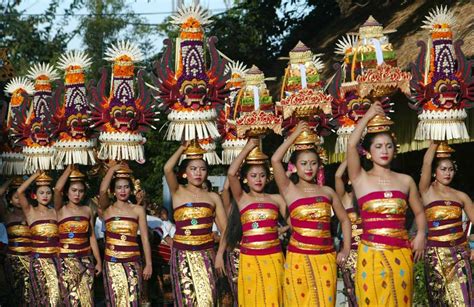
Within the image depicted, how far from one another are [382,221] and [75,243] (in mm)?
4435

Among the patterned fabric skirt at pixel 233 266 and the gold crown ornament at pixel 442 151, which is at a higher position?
the gold crown ornament at pixel 442 151

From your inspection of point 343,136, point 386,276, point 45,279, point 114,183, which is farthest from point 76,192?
point 386,276

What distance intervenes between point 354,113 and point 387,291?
2830mm

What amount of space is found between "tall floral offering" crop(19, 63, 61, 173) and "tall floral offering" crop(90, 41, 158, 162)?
117 centimetres

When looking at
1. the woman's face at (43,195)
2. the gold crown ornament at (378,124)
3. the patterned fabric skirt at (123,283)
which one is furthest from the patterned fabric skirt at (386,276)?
the woman's face at (43,195)

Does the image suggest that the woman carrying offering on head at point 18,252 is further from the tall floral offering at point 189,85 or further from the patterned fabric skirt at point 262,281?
the patterned fabric skirt at point 262,281

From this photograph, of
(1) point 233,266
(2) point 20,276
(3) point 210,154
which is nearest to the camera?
(1) point 233,266

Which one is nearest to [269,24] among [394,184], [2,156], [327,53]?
[327,53]

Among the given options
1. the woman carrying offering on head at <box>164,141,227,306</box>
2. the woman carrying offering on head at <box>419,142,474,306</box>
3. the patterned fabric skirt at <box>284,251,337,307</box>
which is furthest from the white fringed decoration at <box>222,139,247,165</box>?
the patterned fabric skirt at <box>284,251,337,307</box>

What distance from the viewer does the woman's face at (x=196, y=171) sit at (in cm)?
1177

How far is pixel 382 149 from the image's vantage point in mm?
9852

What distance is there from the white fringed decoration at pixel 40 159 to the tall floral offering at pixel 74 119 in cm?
51

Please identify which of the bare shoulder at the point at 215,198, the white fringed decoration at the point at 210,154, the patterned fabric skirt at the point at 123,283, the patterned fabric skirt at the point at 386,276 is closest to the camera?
the patterned fabric skirt at the point at 386,276

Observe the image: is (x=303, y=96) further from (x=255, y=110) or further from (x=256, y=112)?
(x=255, y=110)
